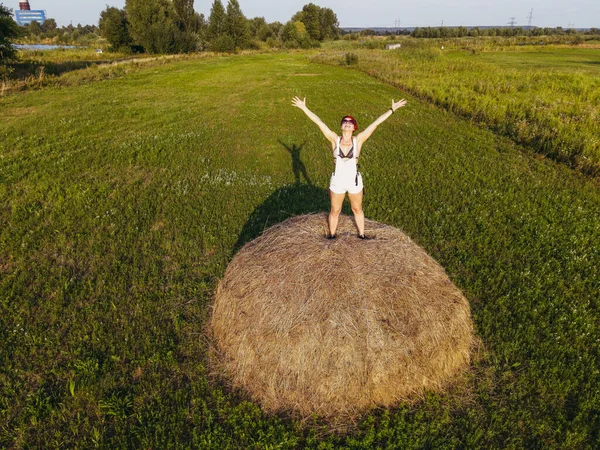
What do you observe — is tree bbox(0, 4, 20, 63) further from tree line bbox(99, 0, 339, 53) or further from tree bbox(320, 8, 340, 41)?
tree bbox(320, 8, 340, 41)

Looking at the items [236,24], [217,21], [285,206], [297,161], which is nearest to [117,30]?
[217,21]

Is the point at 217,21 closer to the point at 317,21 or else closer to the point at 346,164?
the point at 317,21

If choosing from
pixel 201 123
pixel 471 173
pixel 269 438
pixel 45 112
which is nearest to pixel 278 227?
pixel 269 438

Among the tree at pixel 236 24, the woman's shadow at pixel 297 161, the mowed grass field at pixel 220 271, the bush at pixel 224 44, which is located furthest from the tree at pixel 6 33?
the tree at pixel 236 24

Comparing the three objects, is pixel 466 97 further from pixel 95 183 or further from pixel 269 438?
pixel 269 438

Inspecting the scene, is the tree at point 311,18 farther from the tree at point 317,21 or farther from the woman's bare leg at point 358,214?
the woman's bare leg at point 358,214

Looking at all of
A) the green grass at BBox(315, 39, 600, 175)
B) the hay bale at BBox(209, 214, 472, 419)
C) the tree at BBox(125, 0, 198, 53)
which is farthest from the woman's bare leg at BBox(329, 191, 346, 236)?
the tree at BBox(125, 0, 198, 53)
